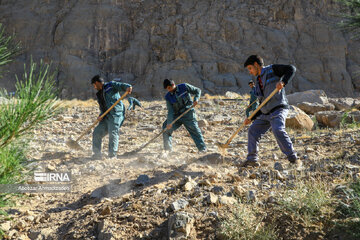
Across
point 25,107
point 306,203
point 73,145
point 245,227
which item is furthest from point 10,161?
point 73,145

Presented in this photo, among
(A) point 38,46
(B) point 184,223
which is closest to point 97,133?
(B) point 184,223

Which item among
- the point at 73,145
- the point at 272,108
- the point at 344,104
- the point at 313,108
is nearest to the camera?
the point at 272,108

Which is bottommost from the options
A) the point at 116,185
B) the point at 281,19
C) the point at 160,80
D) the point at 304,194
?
the point at 160,80

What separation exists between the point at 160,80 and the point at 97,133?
56.5ft

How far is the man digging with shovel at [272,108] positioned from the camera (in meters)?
3.26

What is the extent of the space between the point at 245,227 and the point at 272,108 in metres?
1.64

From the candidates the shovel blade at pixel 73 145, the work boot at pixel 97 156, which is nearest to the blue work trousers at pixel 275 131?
the work boot at pixel 97 156

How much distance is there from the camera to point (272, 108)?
11.2ft

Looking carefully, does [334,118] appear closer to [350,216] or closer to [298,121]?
[298,121]

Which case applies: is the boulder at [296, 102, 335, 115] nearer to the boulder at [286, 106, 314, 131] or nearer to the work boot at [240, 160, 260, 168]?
the boulder at [286, 106, 314, 131]

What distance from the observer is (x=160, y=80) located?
72.7 feet

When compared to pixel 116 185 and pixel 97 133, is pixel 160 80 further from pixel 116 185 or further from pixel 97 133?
pixel 116 185

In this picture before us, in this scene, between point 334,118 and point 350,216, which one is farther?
point 334,118

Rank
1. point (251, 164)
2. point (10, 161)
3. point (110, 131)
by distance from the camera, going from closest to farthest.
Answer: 1. point (10, 161)
2. point (251, 164)
3. point (110, 131)
